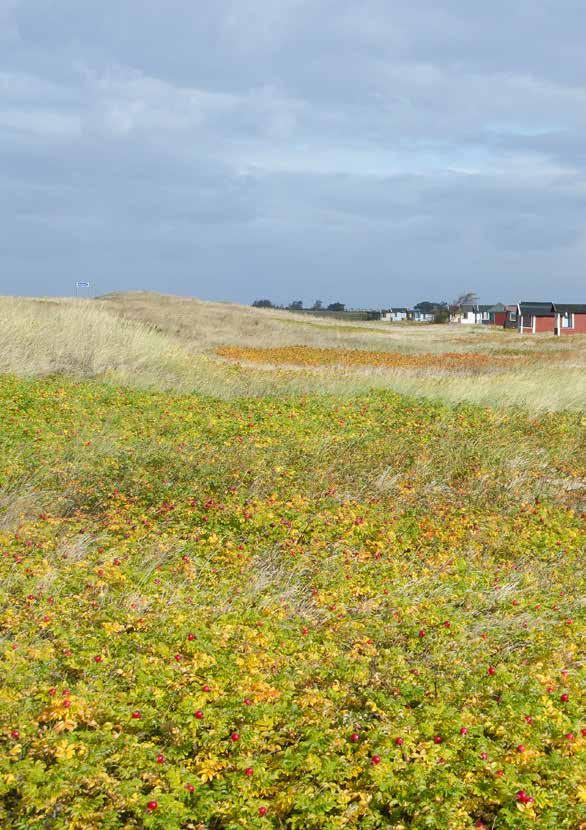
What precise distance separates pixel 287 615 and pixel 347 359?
25242 mm

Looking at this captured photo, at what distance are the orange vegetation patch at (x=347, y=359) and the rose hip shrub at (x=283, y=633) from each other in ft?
57.0

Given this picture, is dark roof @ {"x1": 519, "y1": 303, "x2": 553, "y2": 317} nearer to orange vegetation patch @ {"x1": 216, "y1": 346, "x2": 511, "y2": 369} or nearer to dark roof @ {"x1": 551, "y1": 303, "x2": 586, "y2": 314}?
dark roof @ {"x1": 551, "y1": 303, "x2": 586, "y2": 314}

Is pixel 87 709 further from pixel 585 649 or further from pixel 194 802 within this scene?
pixel 585 649

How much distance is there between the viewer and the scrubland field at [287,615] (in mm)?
4293

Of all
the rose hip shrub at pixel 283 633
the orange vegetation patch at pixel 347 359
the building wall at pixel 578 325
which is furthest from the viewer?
the building wall at pixel 578 325

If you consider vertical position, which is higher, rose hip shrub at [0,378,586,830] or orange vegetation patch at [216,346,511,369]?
orange vegetation patch at [216,346,511,369]

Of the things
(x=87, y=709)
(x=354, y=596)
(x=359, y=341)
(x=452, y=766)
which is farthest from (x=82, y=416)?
(x=359, y=341)

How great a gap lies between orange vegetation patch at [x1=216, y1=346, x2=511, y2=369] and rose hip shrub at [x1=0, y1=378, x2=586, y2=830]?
57.0 feet

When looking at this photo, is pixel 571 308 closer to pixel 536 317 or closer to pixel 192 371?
pixel 536 317

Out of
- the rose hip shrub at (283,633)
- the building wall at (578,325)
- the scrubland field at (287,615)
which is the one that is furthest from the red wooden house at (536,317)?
the rose hip shrub at (283,633)

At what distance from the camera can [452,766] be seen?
453 centimetres

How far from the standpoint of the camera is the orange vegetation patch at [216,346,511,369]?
29.6m

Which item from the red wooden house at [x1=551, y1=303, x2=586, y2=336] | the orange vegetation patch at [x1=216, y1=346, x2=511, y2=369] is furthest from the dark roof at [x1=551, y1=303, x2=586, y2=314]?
the orange vegetation patch at [x1=216, y1=346, x2=511, y2=369]

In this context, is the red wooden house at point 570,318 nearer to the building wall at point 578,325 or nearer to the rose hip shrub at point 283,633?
the building wall at point 578,325
